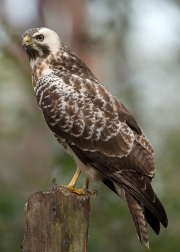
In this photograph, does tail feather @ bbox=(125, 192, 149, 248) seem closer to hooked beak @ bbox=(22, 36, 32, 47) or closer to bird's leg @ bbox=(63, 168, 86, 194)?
bird's leg @ bbox=(63, 168, 86, 194)

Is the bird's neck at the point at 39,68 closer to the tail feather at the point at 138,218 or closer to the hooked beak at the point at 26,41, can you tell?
the hooked beak at the point at 26,41

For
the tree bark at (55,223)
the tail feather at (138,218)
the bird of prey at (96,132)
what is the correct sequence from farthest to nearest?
the bird of prey at (96,132)
the tail feather at (138,218)
the tree bark at (55,223)

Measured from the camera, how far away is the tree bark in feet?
15.1

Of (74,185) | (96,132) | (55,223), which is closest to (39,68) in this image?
(96,132)

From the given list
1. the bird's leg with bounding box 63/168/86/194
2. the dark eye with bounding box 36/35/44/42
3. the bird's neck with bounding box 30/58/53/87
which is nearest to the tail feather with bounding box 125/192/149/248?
the bird's leg with bounding box 63/168/86/194

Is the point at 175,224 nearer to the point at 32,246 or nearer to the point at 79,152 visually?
the point at 79,152

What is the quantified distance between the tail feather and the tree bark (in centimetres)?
70

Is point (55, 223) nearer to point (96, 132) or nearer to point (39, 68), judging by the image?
point (96, 132)

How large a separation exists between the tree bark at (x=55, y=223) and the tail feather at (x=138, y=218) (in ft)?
2.28

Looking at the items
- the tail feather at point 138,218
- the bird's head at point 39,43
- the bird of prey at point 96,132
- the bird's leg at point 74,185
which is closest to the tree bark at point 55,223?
the bird's leg at point 74,185

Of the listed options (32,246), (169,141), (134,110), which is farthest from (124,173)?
(134,110)

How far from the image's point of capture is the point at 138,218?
5367mm

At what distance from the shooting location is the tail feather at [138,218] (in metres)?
5.29

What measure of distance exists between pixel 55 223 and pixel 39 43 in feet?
8.11
